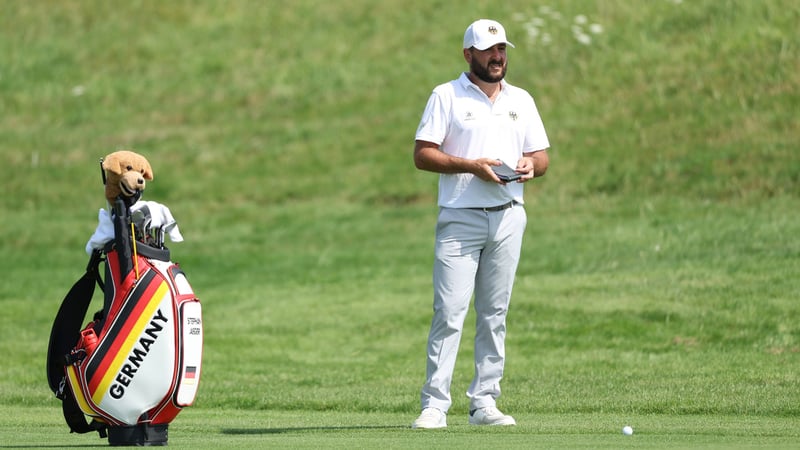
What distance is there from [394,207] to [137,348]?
839 inches

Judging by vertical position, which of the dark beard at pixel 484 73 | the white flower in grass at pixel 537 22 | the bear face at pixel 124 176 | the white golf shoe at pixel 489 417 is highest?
the white flower in grass at pixel 537 22

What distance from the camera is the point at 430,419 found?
340 inches

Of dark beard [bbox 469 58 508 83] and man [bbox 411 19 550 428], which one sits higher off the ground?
dark beard [bbox 469 58 508 83]

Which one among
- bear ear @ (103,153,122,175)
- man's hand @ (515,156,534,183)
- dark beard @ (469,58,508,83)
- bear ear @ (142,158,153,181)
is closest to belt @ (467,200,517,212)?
man's hand @ (515,156,534,183)

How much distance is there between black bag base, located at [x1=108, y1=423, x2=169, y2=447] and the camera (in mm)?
7492

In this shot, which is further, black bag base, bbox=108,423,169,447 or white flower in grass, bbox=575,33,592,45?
white flower in grass, bbox=575,33,592,45

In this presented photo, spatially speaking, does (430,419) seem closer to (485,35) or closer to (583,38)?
(485,35)

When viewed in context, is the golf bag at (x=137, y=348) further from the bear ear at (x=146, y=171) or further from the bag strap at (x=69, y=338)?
the bear ear at (x=146, y=171)

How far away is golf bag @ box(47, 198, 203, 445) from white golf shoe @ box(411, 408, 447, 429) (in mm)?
1564

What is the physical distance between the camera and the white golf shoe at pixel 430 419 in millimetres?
8594

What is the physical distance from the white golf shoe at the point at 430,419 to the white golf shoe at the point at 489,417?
0.91ft

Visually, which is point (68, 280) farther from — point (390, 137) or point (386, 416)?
point (386, 416)

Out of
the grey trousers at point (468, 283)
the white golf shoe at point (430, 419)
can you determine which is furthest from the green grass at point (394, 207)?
the grey trousers at point (468, 283)

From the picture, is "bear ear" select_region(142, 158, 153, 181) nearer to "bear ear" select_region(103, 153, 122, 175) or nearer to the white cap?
"bear ear" select_region(103, 153, 122, 175)
